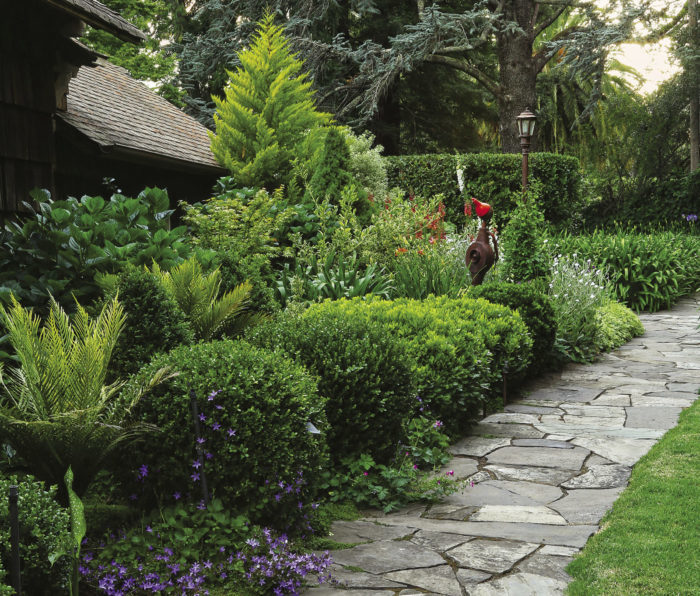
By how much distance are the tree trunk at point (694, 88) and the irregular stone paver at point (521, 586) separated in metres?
17.0

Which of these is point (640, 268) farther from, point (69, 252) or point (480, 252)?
point (69, 252)

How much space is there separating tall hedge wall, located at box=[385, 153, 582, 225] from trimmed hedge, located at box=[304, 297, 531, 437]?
864 cm

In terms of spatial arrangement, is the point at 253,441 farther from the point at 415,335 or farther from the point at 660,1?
the point at 660,1

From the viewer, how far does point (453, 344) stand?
573 centimetres

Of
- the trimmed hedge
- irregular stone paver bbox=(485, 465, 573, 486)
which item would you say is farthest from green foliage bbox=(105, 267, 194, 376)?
irregular stone paver bbox=(485, 465, 573, 486)

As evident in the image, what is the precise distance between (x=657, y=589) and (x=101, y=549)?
2.40m

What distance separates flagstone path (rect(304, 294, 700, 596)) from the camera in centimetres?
326

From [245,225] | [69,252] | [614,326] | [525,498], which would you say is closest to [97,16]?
[69,252]

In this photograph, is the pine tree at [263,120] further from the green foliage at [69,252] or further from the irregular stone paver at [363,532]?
the irregular stone paver at [363,532]

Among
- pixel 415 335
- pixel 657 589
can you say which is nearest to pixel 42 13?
pixel 415 335

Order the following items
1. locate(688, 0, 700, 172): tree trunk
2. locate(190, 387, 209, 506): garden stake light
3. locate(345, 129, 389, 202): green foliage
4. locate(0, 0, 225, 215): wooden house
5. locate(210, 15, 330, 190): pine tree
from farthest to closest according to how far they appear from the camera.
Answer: locate(688, 0, 700, 172): tree trunk
locate(345, 129, 389, 202): green foliage
locate(210, 15, 330, 190): pine tree
locate(0, 0, 225, 215): wooden house
locate(190, 387, 209, 506): garden stake light

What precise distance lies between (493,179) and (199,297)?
12.1 meters

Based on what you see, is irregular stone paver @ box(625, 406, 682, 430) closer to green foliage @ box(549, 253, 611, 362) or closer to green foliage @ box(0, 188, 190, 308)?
green foliage @ box(549, 253, 611, 362)

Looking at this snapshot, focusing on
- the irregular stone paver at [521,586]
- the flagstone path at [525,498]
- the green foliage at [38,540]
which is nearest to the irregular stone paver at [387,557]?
the flagstone path at [525,498]
